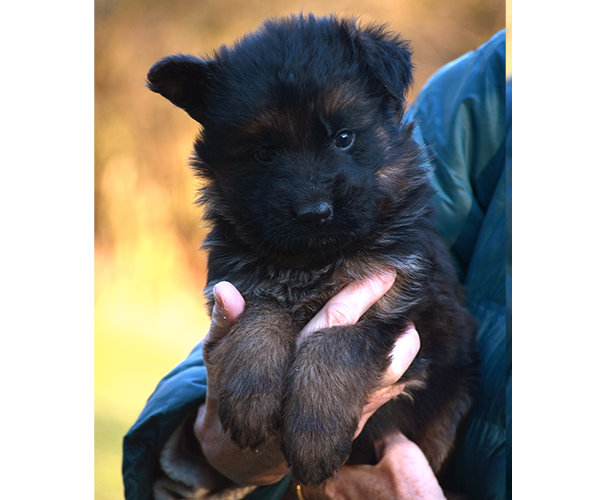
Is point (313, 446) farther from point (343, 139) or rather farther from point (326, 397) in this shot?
point (343, 139)

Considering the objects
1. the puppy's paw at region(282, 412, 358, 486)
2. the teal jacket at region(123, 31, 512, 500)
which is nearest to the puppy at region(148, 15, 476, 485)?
the puppy's paw at region(282, 412, 358, 486)

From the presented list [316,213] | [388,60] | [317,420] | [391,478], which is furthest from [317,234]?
[391,478]

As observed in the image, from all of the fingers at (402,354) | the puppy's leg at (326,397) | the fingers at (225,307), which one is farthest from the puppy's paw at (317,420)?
the fingers at (225,307)

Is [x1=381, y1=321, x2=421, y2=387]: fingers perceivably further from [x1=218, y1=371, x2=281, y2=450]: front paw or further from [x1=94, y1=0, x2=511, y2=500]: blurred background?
[x1=94, y1=0, x2=511, y2=500]: blurred background

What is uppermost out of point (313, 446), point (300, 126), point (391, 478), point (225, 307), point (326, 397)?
point (300, 126)

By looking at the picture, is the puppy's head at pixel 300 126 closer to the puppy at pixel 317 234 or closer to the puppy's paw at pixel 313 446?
the puppy at pixel 317 234
